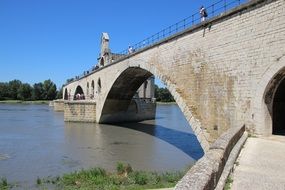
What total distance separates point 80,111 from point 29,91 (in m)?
84.7

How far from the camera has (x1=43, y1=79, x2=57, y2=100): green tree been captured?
122 meters

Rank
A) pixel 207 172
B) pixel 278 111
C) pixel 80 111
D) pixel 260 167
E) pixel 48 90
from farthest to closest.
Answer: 1. pixel 48 90
2. pixel 80 111
3. pixel 278 111
4. pixel 260 167
5. pixel 207 172

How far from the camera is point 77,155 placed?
1983 cm

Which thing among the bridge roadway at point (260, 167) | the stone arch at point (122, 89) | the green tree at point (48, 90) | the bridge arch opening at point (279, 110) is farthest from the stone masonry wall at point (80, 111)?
the green tree at point (48, 90)

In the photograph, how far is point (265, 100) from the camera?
40.1ft

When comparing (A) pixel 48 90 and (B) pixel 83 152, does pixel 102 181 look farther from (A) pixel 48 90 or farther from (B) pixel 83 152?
(A) pixel 48 90

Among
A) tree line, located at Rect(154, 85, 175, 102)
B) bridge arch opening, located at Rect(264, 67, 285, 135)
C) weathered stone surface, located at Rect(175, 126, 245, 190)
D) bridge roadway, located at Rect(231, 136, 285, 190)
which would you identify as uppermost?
tree line, located at Rect(154, 85, 175, 102)

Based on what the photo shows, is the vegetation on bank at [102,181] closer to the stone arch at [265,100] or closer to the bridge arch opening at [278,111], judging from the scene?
the stone arch at [265,100]

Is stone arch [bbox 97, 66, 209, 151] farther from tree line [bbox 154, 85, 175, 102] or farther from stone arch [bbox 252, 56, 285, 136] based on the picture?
tree line [bbox 154, 85, 175, 102]

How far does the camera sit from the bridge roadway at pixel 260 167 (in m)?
6.02

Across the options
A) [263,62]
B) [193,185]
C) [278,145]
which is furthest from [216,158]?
[263,62]

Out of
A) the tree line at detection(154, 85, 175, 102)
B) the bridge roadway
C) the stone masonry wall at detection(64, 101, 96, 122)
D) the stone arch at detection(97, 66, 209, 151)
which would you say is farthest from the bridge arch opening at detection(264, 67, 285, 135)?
the tree line at detection(154, 85, 175, 102)

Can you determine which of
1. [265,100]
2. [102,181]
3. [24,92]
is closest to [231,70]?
[265,100]

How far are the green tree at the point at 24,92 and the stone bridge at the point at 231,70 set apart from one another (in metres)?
103
